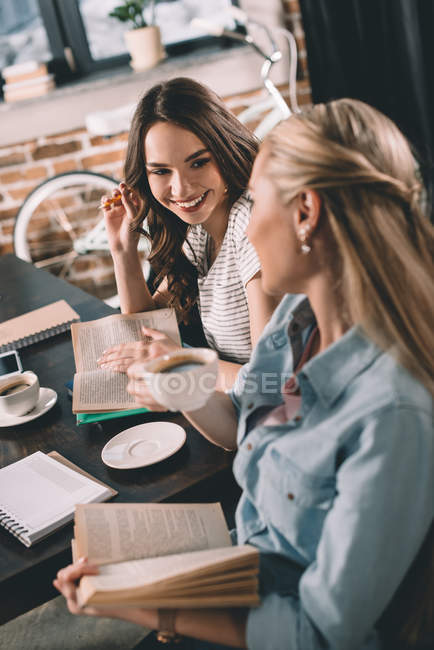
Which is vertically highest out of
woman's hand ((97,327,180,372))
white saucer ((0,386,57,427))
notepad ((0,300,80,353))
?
woman's hand ((97,327,180,372))

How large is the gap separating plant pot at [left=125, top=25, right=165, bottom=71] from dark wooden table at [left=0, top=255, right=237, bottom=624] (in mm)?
2197

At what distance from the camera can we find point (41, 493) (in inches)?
40.0

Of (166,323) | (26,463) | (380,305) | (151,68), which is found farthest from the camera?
(151,68)

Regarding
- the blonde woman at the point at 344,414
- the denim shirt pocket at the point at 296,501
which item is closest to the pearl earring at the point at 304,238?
the blonde woman at the point at 344,414

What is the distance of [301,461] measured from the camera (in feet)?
2.65

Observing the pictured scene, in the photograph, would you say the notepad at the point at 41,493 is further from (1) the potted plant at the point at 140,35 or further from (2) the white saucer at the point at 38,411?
(1) the potted plant at the point at 140,35

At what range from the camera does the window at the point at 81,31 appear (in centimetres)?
330

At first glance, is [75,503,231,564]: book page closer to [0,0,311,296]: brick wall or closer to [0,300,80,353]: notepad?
[0,300,80,353]: notepad

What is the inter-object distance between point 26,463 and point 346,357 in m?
0.60

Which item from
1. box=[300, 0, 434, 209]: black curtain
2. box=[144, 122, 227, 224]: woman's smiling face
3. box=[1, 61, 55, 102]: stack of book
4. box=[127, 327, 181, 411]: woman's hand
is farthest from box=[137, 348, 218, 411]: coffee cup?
box=[1, 61, 55, 102]: stack of book

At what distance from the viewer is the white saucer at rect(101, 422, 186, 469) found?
1.05 meters

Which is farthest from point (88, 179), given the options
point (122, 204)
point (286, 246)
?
point (286, 246)

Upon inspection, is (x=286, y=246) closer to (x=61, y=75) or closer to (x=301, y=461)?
(x=301, y=461)

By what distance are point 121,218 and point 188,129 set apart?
0.38m
